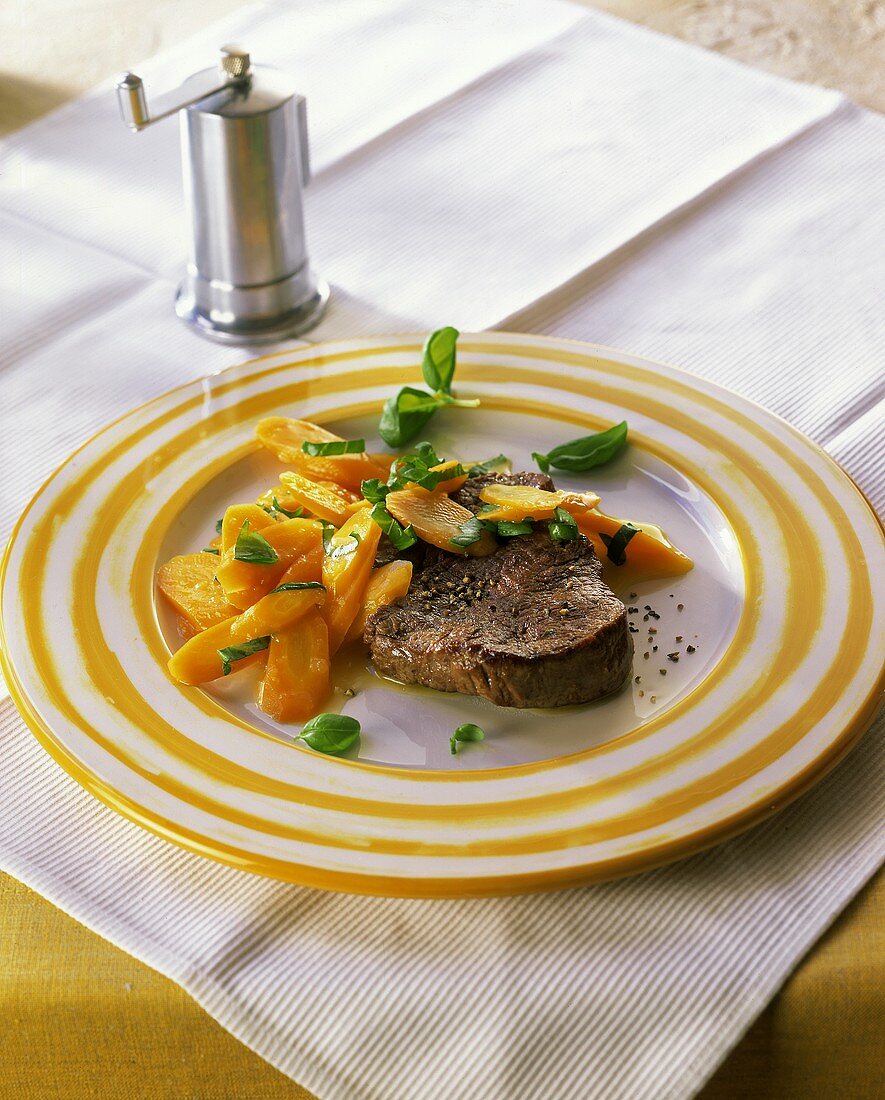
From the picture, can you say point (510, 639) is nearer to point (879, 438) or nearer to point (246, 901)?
point (246, 901)

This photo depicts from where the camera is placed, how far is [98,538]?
5.48 feet

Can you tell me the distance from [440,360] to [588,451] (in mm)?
285

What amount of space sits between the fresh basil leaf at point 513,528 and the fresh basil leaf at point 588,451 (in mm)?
234

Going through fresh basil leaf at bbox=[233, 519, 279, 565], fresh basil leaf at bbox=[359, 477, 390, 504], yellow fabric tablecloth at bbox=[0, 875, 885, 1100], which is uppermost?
fresh basil leaf at bbox=[233, 519, 279, 565]

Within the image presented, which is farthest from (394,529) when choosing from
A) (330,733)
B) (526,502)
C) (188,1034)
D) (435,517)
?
(188,1034)

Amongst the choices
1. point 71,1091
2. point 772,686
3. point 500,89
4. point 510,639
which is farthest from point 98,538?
point 500,89

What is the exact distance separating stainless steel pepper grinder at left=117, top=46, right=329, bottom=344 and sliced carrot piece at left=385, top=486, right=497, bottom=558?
68cm

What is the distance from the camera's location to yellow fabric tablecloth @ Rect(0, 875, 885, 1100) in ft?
3.91

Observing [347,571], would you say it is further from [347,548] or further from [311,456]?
[311,456]

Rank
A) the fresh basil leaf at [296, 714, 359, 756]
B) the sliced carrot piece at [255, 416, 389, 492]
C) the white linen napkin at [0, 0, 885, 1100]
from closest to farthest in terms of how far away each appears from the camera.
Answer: the white linen napkin at [0, 0, 885, 1100]
the fresh basil leaf at [296, 714, 359, 756]
the sliced carrot piece at [255, 416, 389, 492]

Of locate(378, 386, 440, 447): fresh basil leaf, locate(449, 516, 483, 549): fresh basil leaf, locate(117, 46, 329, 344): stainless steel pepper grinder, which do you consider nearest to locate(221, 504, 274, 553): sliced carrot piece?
locate(449, 516, 483, 549): fresh basil leaf

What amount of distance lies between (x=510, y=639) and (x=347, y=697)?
0.21 meters

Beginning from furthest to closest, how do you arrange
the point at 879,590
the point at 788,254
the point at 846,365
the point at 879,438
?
the point at 788,254 → the point at 846,365 → the point at 879,438 → the point at 879,590

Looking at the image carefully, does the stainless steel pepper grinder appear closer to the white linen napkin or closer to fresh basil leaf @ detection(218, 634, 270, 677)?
the white linen napkin
